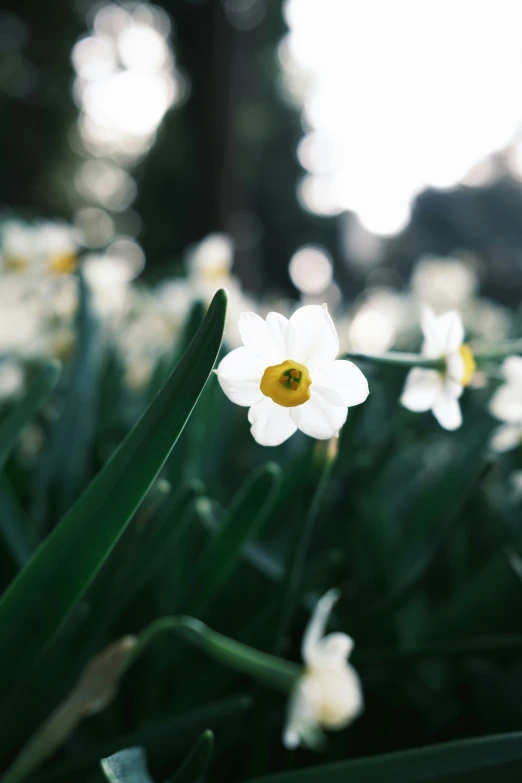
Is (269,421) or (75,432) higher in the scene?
(269,421)

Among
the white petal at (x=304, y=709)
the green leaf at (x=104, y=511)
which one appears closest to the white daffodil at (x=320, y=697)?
the white petal at (x=304, y=709)

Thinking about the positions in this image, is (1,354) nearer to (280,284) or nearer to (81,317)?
(81,317)

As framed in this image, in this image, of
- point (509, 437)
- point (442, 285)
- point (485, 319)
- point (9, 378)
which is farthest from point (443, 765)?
point (485, 319)

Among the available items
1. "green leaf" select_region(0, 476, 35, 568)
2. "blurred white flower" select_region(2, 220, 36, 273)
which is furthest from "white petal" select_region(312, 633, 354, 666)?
"blurred white flower" select_region(2, 220, 36, 273)

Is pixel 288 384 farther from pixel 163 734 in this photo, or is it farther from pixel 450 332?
pixel 163 734

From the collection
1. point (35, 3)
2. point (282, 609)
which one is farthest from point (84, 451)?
point (35, 3)

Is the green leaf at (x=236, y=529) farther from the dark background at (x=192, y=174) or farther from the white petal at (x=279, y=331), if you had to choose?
the dark background at (x=192, y=174)

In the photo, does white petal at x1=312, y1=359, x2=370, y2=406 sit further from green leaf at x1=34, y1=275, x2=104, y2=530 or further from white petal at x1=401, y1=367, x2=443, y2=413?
green leaf at x1=34, y1=275, x2=104, y2=530
